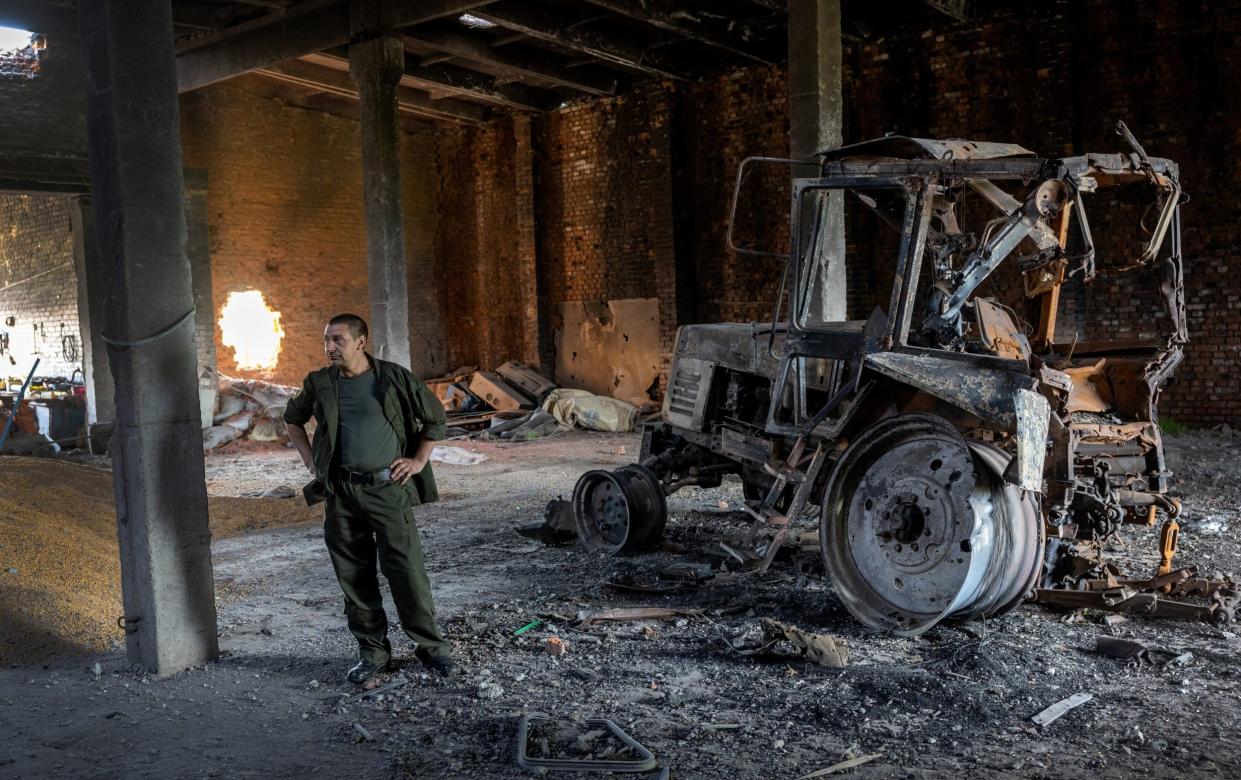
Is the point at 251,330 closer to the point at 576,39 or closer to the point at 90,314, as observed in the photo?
the point at 90,314

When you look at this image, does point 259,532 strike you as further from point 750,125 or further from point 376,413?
point 750,125

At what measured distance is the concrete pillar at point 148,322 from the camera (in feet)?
15.2

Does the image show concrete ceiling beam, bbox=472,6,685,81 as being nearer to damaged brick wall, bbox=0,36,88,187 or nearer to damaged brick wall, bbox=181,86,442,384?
damaged brick wall, bbox=181,86,442,384

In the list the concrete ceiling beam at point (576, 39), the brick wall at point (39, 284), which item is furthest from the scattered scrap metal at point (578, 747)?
the brick wall at point (39, 284)

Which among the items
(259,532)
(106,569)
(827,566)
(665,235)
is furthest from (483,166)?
(827,566)

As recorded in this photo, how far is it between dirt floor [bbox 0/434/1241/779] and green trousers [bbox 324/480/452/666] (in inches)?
7.7

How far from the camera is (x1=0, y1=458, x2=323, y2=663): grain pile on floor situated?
5.18m

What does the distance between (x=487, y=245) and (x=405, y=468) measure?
15544 millimetres

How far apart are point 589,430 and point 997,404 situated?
11.2m

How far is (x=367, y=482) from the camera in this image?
4.55 m

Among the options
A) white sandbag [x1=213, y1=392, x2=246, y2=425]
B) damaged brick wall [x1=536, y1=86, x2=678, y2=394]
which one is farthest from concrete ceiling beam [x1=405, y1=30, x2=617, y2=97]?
white sandbag [x1=213, y1=392, x2=246, y2=425]

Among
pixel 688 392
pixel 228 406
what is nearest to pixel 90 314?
pixel 228 406

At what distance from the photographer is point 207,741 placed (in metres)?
3.95

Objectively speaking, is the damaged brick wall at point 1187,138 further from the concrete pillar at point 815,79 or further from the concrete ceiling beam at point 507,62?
the concrete ceiling beam at point 507,62
